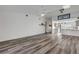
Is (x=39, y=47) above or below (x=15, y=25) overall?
below

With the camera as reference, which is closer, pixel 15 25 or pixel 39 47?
pixel 39 47

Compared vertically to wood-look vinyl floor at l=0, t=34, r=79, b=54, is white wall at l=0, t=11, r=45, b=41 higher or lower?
higher

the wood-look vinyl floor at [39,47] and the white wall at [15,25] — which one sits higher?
the white wall at [15,25]

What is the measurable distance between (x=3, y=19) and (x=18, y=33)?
1.68m

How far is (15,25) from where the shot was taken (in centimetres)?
568

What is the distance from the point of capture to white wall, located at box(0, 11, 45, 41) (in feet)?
15.9

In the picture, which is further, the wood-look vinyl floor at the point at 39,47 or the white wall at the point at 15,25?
the white wall at the point at 15,25

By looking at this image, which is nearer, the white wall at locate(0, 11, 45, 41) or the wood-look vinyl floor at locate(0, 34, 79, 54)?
the wood-look vinyl floor at locate(0, 34, 79, 54)

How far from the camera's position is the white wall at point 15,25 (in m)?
4.83
